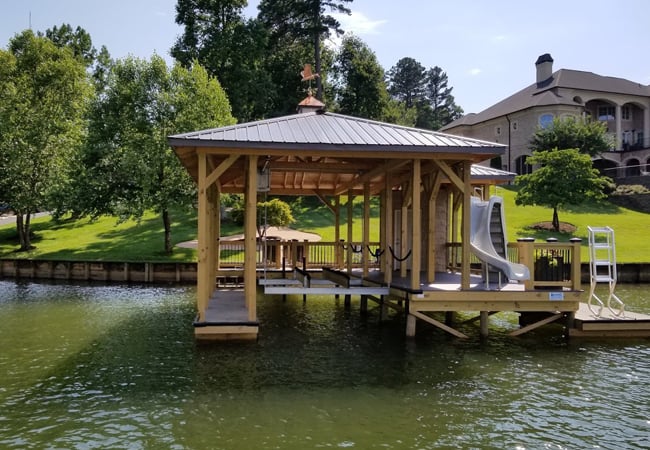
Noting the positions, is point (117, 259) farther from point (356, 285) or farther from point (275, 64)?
point (275, 64)

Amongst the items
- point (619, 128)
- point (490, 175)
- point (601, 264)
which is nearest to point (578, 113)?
point (619, 128)

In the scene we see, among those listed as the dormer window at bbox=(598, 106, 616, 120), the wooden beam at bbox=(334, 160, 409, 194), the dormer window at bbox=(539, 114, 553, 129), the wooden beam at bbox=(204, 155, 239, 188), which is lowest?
the wooden beam at bbox=(204, 155, 239, 188)

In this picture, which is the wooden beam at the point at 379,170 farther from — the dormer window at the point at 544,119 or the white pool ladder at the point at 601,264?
the dormer window at the point at 544,119

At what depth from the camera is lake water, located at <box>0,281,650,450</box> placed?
6.78 metres

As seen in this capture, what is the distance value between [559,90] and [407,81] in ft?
144

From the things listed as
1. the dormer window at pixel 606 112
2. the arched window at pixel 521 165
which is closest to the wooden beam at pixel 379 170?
the arched window at pixel 521 165

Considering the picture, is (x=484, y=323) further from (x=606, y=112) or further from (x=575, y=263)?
(x=606, y=112)

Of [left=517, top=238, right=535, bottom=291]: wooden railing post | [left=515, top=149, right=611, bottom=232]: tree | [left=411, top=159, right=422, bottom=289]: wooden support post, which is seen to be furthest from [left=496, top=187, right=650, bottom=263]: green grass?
[left=411, top=159, right=422, bottom=289]: wooden support post

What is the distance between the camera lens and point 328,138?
443 inches

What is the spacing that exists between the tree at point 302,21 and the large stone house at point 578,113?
17866 millimetres

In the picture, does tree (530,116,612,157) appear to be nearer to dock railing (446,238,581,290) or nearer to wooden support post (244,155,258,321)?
dock railing (446,238,581,290)

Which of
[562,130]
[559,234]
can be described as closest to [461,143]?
[559,234]

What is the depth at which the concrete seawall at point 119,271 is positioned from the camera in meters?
23.0

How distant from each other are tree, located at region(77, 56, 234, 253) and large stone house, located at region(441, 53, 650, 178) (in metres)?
30.4
